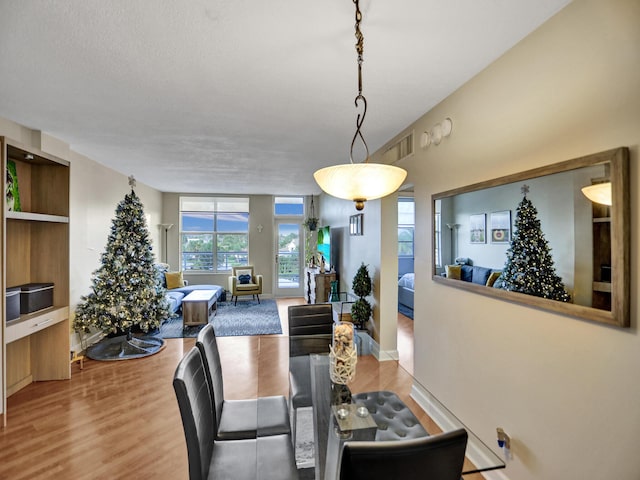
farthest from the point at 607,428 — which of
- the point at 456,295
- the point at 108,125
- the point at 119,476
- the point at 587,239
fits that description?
the point at 108,125

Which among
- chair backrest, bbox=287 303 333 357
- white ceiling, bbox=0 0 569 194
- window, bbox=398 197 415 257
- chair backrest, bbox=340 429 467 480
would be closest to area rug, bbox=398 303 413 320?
window, bbox=398 197 415 257

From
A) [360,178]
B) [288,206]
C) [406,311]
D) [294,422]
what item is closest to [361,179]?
[360,178]

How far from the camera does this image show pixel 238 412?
212 cm

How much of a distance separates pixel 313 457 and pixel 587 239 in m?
1.61

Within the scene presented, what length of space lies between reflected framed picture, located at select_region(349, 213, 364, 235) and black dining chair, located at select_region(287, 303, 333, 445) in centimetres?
213

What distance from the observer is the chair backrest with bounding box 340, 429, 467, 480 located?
0.86 metres

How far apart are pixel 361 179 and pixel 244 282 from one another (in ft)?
22.2

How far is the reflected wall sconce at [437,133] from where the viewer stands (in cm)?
258

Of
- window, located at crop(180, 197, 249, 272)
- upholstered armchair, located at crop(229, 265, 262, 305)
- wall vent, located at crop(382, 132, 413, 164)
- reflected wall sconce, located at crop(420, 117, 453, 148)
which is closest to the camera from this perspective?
reflected wall sconce, located at crop(420, 117, 453, 148)

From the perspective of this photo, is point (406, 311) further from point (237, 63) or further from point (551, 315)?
point (237, 63)

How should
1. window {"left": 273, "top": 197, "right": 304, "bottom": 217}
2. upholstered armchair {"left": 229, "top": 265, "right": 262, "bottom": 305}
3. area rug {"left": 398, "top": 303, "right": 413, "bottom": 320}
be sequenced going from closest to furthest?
area rug {"left": 398, "top": 303, "right": 413, "bottom": 320}
upholstered armchair {"left": 229, "top": 265, "right": 262, "bottom": 305}
window {"left": 273, "top": 197, "right": 304, "bottom": 217}

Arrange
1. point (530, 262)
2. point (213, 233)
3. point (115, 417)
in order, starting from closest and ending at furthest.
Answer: point (530, 262) → point (115, 417) → point (213, 233)

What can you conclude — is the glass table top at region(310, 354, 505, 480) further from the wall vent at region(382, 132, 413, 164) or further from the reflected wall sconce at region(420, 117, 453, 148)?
the wall vent at region(382, 132, 413, 164)

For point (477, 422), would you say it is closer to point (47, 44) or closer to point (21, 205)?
point (47, 44)
